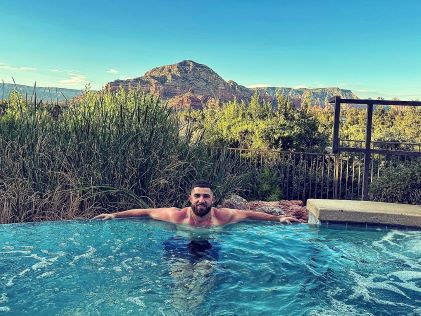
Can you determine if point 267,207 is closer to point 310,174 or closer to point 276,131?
point 310,174

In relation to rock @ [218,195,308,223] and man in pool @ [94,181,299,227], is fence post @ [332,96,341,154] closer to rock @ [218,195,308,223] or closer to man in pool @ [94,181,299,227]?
rock @ [218,195,308,223]

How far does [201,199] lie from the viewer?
575 centimetres

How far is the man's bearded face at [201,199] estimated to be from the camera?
18.8 ft

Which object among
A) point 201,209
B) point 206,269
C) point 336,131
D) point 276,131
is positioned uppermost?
point 276,131

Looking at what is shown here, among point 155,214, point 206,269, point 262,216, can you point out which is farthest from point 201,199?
point 206,269

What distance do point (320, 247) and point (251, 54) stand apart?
166ft

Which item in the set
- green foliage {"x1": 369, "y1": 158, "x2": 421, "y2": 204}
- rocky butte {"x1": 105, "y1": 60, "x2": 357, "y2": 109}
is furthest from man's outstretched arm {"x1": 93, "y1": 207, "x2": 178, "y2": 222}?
rocky butte {"x1": 105, "y1": 60, "x2": 357, "y2": 109}

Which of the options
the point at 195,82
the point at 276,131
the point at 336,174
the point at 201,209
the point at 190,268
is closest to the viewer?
the point at 190,268

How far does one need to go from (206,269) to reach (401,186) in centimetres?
582

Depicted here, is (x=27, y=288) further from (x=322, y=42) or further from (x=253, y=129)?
(x=322, y=42)

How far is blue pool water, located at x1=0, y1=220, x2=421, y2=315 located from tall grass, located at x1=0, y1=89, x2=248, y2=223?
2.34 ft

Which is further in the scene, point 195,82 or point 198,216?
point 195,82

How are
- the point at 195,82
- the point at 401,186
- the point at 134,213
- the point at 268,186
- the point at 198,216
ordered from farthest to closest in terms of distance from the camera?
1. the point at 195,82
2. the point at 268,186
3. the point at 401,186
4. the point at 134,213
5. the point at 198,216

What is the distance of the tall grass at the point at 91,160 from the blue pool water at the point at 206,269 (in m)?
0.71
